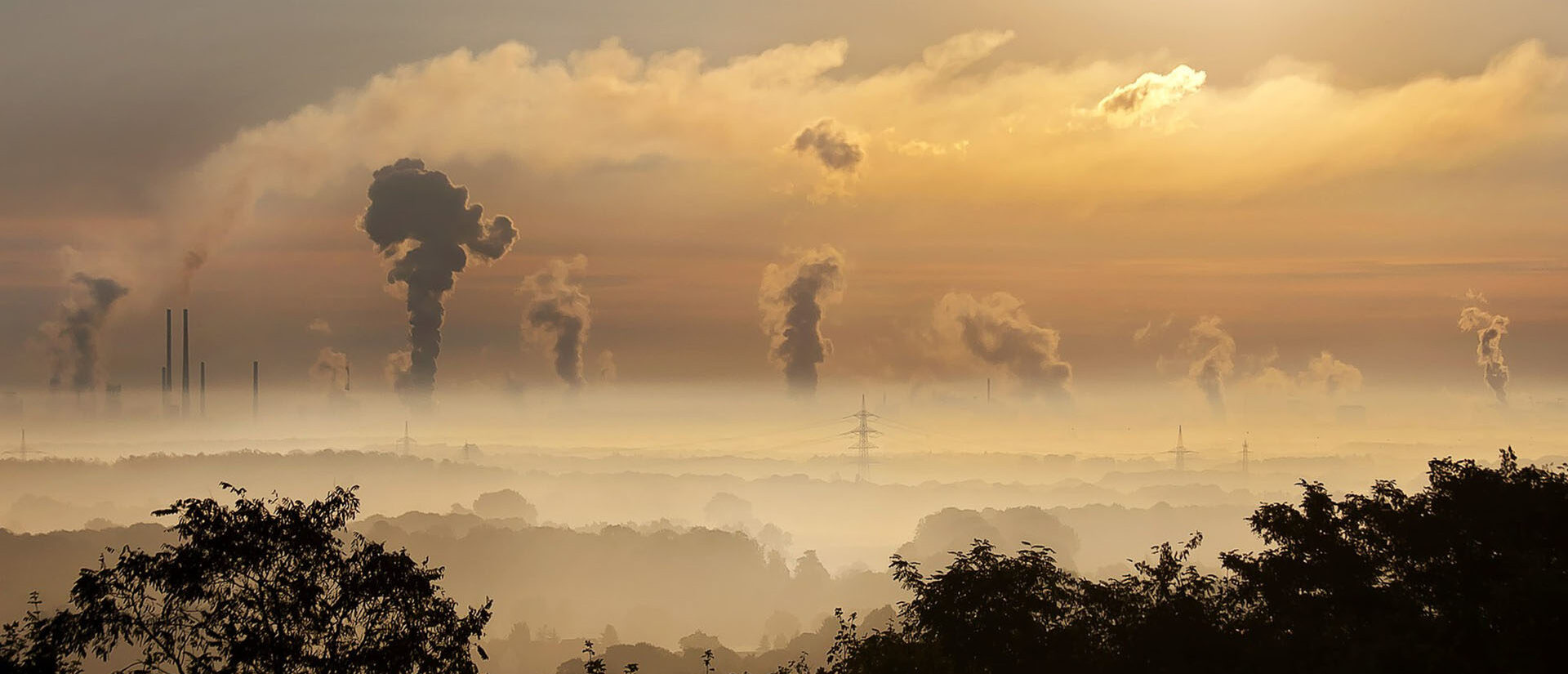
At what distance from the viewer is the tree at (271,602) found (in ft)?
89.4

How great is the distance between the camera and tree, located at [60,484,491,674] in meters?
27.2

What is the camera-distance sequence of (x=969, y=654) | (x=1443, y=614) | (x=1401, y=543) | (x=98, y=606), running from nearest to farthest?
(x=98, y=606)
(x=1443, y=614)
(x=1401, y=543)
(x=969, y=654)

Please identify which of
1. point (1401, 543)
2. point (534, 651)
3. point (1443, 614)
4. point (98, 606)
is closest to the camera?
point (98, 606)

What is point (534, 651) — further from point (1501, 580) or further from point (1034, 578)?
point (1501, 580)

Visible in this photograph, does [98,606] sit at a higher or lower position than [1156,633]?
higher

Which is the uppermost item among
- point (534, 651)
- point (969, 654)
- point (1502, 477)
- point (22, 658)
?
point (1502, 477)

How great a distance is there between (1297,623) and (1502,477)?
27.1 feet

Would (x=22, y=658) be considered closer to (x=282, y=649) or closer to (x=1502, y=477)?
(x=282, y=649)

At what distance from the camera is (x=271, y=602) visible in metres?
28.0

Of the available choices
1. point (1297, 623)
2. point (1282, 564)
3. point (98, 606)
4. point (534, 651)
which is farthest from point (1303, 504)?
point (534, 651)

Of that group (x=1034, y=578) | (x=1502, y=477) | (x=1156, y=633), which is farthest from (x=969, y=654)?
(x=1502, y=477)

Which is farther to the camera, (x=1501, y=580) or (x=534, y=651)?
(x=534, y=651)

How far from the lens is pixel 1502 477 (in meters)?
36.4

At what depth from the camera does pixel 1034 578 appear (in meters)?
41.7
